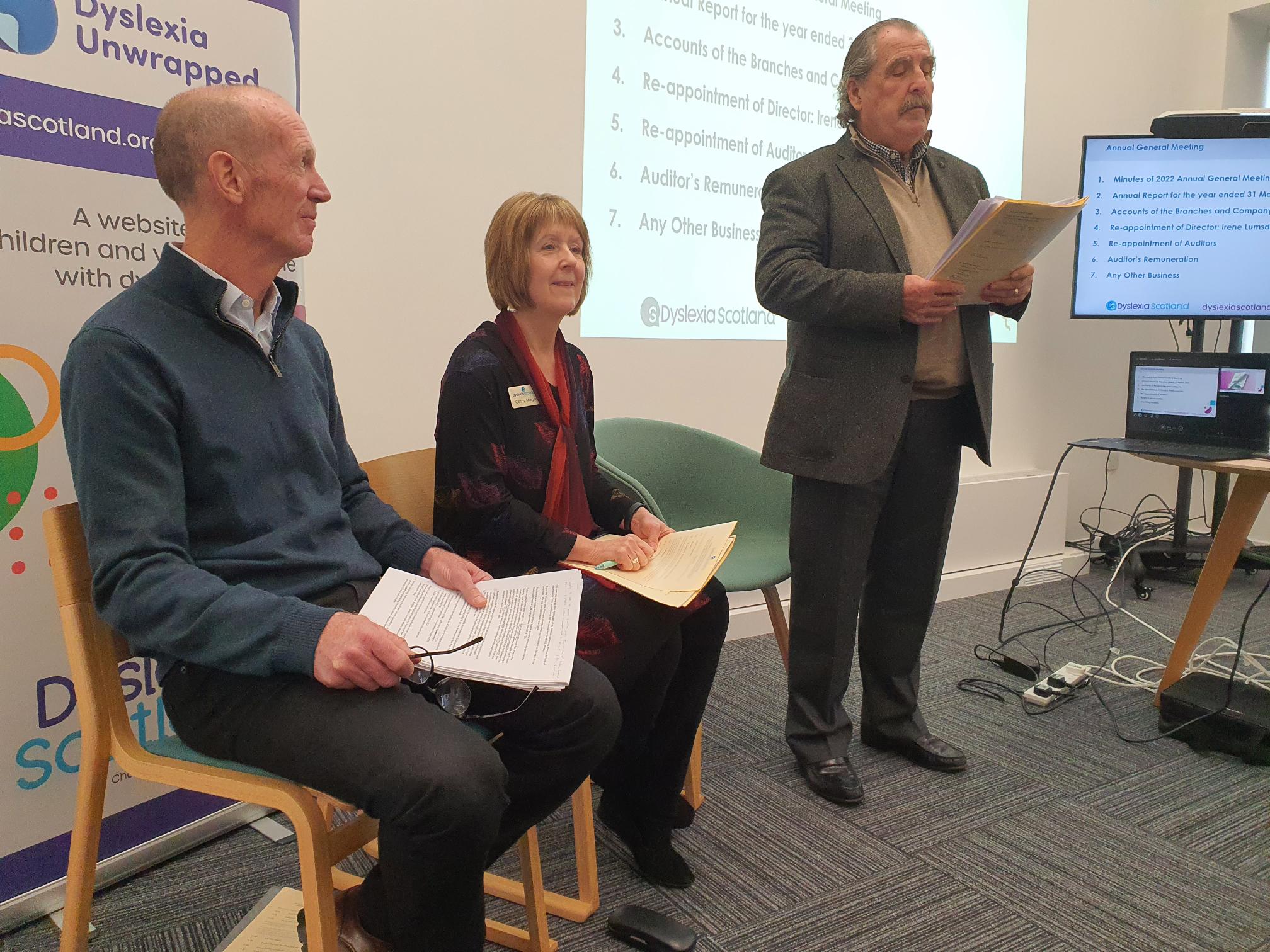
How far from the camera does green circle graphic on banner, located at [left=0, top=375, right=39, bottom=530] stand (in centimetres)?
147

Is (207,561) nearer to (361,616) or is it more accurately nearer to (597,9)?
(361,616)

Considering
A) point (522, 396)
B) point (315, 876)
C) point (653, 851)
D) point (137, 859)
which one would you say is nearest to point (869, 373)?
point (522, 396)

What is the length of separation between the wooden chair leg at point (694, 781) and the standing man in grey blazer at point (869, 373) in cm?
28

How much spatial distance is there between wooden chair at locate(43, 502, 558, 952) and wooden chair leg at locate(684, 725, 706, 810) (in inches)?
36.0

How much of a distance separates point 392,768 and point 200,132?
2.76 feet

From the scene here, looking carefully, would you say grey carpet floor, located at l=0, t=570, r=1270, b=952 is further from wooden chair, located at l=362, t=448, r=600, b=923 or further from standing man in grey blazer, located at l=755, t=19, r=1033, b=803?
standing man in grey blazer, located at l=755, t=19, r=1033, b=803

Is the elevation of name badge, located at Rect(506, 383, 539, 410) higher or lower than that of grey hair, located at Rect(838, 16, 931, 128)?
lower

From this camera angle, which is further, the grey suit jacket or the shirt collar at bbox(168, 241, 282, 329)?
the grey suit jacket

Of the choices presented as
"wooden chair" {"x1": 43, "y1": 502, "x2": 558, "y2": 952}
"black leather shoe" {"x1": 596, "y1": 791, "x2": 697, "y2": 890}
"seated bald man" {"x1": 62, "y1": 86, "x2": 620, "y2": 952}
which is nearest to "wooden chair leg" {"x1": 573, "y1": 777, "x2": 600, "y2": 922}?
"black leather shoe" {"x1": 596, "y1": 791, "x2": 697, "y2": 890}

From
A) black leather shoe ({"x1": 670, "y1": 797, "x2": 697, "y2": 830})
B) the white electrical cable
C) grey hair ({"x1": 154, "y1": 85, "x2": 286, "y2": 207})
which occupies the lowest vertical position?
the white electrical cable

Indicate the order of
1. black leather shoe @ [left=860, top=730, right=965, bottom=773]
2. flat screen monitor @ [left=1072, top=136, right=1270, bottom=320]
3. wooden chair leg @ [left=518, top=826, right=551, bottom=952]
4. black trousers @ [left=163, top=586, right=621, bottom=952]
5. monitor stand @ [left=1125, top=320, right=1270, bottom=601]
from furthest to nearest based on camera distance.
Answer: monitor stand @ [left=1125, top=320, right=1270, bottom=601], flat screen monitor @ [left=1072, top=136, right=1270, bottom=320], black leather shoe @ [left=860, top=730, right=965, bottom=773], wooden chair leg @ [left=518, top=826, right=551, bottom=952], black trousers @ [left=163, top=586, right=621, bottom=952]

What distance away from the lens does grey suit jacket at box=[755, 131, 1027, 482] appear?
1.93m

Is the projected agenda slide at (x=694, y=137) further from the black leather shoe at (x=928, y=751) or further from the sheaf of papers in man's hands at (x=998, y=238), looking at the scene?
the black leather shoe at (x=928, y=751)

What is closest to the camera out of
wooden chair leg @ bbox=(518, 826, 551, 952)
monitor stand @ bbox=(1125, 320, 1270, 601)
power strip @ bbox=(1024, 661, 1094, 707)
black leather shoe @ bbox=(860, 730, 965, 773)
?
wooden chair leg @ bbox=(518, 826, 551, 952)
